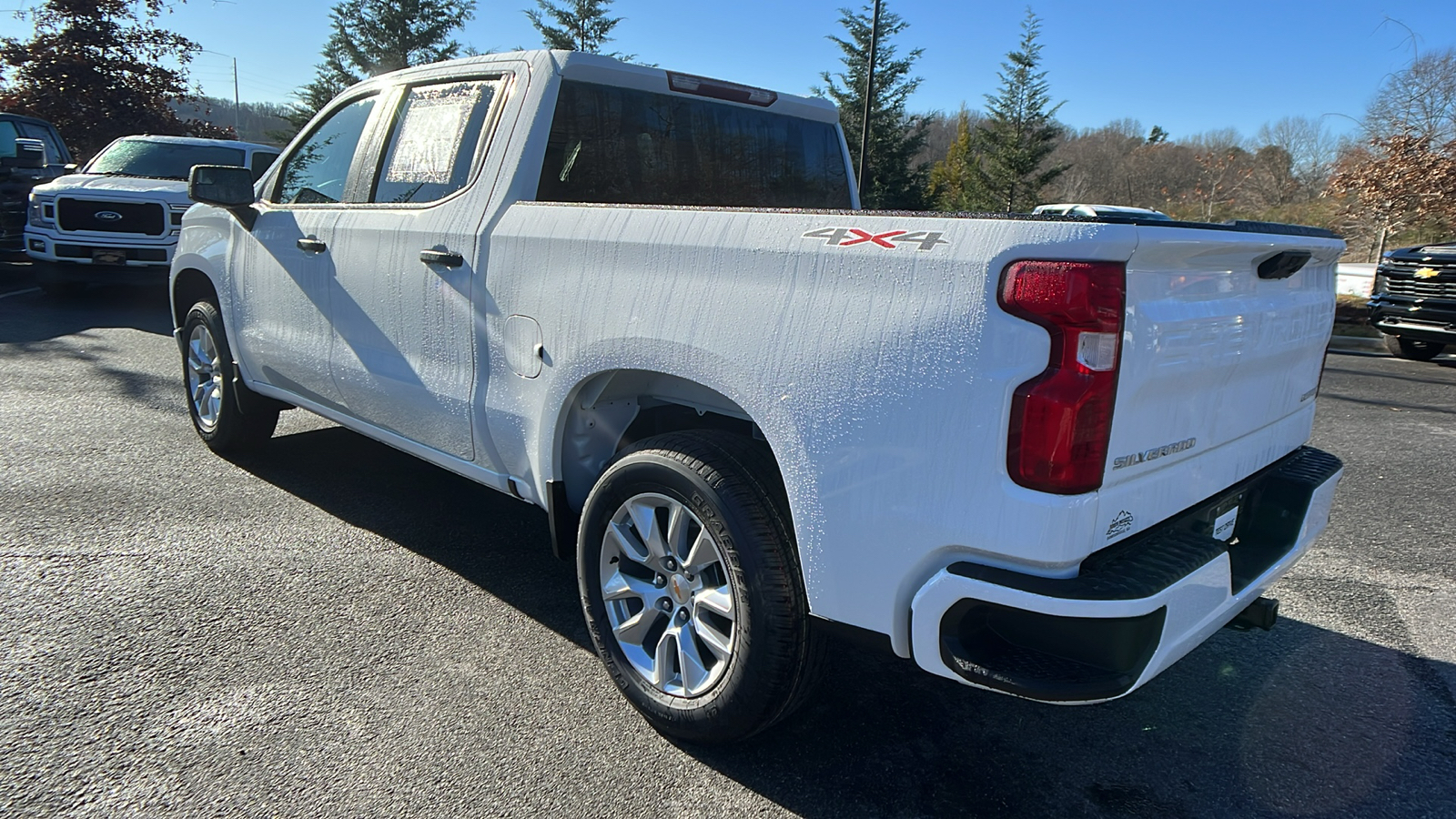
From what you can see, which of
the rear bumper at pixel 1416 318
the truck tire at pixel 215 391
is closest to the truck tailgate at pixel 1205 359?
the truck tire at pixel 215 391

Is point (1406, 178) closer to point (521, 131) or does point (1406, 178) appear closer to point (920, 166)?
point (521, 131)

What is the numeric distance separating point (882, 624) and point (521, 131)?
83.0 inches

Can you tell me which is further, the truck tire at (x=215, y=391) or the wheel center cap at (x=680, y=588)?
the truck tire at (x=215, y=391)

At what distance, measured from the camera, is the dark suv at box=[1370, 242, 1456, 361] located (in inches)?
392

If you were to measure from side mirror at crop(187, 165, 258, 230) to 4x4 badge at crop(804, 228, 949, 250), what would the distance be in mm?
3181

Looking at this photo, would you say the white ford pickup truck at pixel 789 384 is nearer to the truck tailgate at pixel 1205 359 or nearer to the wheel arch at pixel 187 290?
the truck tailgate at pixel 1205 359

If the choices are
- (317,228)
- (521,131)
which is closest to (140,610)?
(317,228)

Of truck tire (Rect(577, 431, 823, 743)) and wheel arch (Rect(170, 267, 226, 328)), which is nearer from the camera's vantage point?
truck tire (Rect(577, 431, 823, 743))

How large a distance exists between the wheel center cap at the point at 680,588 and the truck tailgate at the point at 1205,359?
114cm

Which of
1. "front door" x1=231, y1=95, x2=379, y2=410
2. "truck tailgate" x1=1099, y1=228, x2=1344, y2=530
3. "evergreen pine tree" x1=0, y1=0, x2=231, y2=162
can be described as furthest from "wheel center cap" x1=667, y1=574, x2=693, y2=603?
"evergreen pine tree" x1=0, y1=0, x2=231, y2=162

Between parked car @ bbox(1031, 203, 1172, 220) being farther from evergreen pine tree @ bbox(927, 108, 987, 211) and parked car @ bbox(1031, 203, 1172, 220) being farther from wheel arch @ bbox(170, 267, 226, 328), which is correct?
evergreen pine tree @ bbox(927, 108, 987, 211)

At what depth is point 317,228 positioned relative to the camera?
388cm

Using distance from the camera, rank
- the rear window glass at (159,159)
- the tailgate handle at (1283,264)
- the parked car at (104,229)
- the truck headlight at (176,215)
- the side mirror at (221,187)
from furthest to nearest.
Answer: the rear window glass at (159,159), the truck headlight at (176,215), the parked car at (104,229), the side mirror at (221,187), the tailgate handle at (1283,264)

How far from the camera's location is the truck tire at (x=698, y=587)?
7.65 ft
